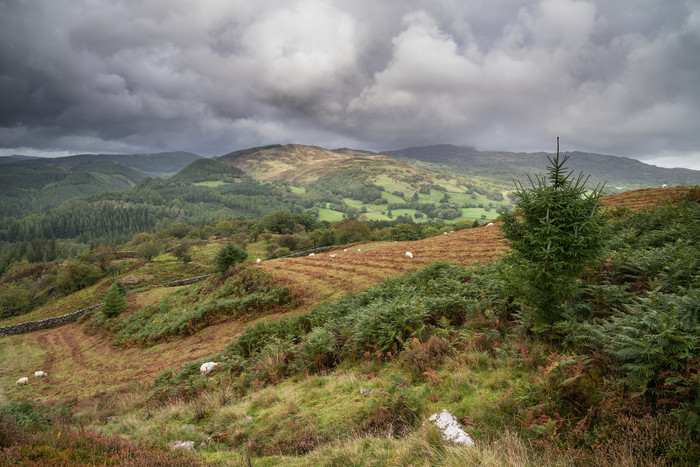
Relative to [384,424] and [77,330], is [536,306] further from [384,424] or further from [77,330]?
[77,330]

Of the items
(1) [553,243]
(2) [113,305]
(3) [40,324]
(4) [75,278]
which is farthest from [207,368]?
(4) [75,278]

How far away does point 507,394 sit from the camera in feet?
14.5

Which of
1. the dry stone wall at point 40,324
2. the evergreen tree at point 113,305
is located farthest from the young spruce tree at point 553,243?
the dry stone wall at point 40,324

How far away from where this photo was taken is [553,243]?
5.73 metres

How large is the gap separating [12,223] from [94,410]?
273519mm

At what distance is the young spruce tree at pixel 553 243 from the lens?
18.5 ft

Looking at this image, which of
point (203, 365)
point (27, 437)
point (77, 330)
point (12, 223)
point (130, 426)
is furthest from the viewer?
point (12, 223)

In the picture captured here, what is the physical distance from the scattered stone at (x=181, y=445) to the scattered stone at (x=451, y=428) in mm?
4211

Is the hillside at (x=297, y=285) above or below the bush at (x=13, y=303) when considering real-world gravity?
above

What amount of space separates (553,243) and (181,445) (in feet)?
26.5

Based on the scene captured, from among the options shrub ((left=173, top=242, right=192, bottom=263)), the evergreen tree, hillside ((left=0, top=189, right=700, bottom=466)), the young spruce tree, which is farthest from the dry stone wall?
the young spruce tree

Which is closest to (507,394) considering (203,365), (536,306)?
(536,306)

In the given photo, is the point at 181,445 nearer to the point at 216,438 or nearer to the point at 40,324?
the point at 216,438

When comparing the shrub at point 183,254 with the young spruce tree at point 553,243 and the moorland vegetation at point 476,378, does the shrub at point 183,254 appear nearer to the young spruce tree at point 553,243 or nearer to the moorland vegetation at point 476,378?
the moorland vegetation at point 476,378
